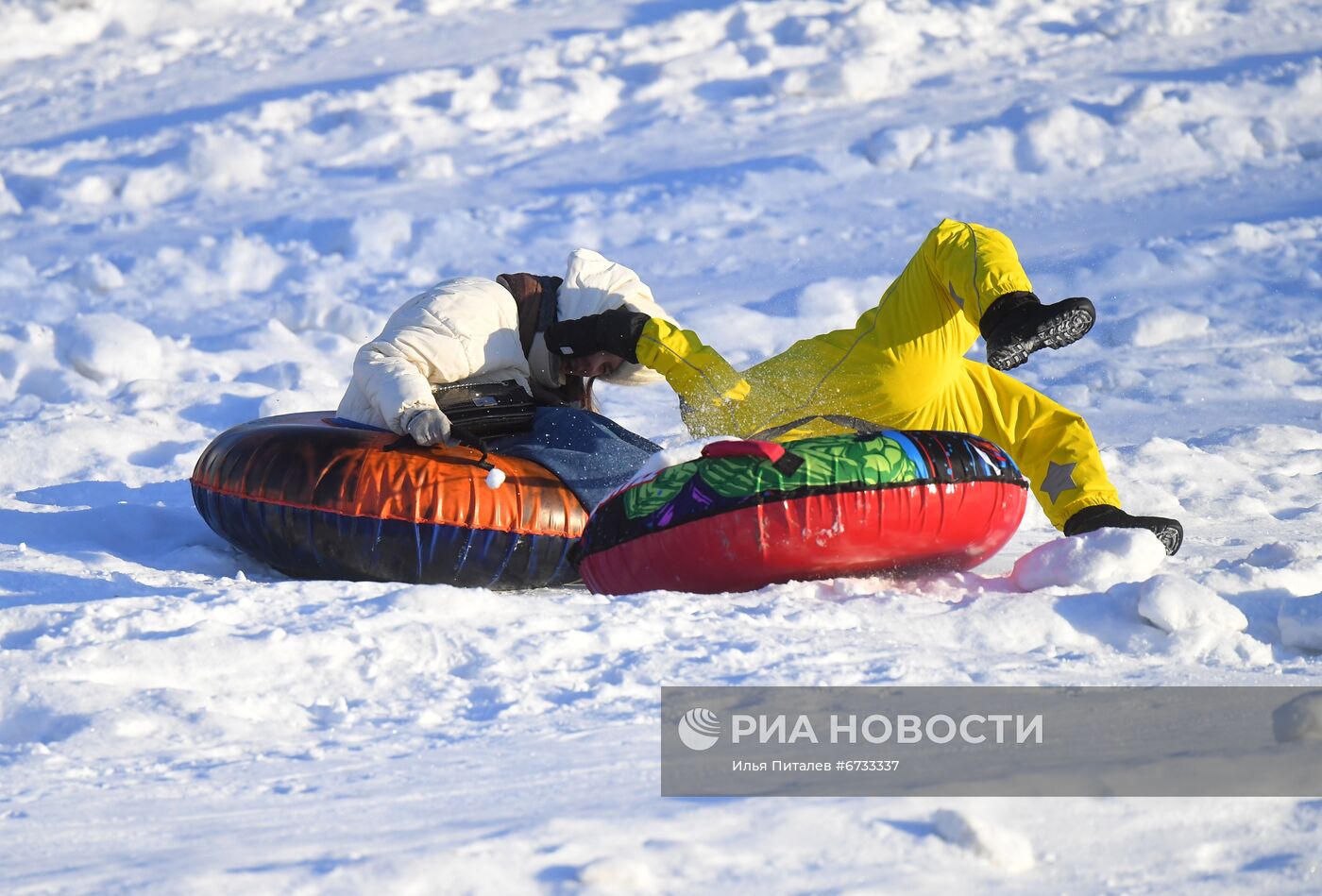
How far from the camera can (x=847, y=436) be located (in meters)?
3.14

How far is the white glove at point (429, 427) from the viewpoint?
3416 mm

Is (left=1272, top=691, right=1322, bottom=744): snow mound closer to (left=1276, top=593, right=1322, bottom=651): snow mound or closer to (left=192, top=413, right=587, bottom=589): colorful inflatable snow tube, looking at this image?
(left=1276, top=593, right=1322, bottom=651): snow mound

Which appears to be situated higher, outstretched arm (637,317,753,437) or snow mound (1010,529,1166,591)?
outstretched arm (637,317,753,437)

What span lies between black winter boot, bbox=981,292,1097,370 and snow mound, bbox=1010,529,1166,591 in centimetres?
41

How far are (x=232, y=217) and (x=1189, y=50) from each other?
6397 millimetres

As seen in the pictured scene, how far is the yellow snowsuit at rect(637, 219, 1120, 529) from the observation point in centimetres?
347

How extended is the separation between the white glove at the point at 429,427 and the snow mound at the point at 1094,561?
134 cm

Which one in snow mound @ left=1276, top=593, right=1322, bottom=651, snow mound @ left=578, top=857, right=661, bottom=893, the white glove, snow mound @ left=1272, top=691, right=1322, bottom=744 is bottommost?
Answer: snow mound @ left=1276, top=593, right=1322, bottom=651

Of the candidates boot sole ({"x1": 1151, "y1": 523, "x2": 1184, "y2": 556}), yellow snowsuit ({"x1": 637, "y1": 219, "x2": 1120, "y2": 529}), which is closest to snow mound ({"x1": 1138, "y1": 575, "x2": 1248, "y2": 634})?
boot sole ({"x1": 1151, "y1": 523, "x2": 1184, "y2": 556})

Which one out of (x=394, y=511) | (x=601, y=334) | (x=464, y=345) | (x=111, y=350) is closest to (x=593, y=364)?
(x=601, y=334)

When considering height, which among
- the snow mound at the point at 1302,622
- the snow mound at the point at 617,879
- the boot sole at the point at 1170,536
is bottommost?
the boot sole at the point at 1170,536

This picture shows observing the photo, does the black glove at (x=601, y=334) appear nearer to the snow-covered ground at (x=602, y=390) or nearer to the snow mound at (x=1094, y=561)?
the snow-covered ground at (x=602, y=390)

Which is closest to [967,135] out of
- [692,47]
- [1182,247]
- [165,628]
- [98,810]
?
[1182,247]

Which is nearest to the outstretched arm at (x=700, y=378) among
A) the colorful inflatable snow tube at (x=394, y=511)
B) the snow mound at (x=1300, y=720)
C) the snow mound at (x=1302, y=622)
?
the colorful inflatable snow tube at (x=394, y=511)
